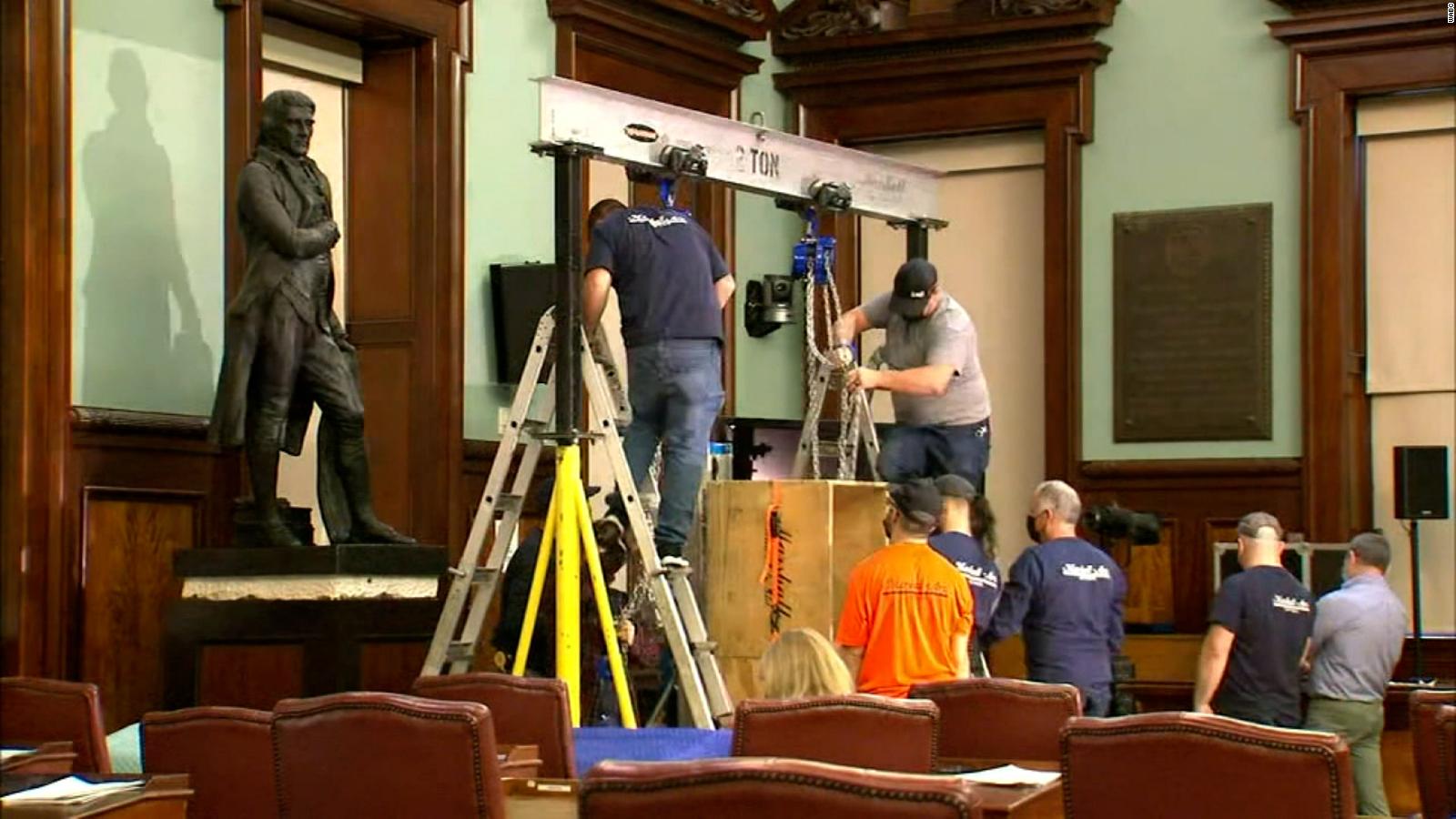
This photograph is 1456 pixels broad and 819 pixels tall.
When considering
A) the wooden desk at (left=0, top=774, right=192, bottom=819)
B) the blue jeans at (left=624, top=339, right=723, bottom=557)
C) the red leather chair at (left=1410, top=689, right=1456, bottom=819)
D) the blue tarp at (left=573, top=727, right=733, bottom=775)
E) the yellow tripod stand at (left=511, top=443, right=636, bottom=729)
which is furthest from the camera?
the blue jeans at (left=624, top=339, right=723, bottom=557)

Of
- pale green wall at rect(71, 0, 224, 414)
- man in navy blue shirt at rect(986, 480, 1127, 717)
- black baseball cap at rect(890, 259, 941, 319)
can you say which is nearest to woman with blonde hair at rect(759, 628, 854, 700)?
man in navy blue shirt at rect(986, 480, 1127, 717)

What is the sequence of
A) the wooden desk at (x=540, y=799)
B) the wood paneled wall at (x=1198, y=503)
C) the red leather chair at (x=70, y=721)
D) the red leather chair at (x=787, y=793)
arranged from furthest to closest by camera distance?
the wood paneled wall at (x=1198, y=503)
the red leather chair at (x=70, y=721)
the wooden desk at (x=540, y=799)
the red leather chair at (x=787, y=793)

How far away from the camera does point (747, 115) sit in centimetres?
1175

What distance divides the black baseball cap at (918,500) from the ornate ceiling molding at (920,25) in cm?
528

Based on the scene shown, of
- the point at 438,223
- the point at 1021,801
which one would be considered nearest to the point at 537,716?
the point at 1021,801

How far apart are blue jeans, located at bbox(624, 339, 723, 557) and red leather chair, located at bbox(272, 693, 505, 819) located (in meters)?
3.39

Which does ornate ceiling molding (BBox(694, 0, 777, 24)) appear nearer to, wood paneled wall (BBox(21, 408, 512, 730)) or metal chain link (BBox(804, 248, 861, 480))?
metal chain link (BBox(804, 248, 861, 480))

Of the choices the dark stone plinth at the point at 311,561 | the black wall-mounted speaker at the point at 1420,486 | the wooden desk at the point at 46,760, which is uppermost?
the black wall-mounted speaker at the point at 1420,486

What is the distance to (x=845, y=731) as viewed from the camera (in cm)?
454

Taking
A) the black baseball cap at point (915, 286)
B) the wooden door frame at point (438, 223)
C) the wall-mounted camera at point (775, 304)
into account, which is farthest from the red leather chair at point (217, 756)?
the wall-mounted camera at point (775, 304)

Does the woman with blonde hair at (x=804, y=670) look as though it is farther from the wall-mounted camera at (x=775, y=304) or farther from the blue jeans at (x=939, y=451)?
the wall-mounted camera at (x=775, y=304)

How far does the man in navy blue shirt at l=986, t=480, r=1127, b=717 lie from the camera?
750 centimetres

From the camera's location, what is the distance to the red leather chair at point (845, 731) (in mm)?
4512

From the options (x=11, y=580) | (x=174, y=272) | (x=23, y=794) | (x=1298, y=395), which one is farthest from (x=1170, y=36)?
(x=11, y=580)
